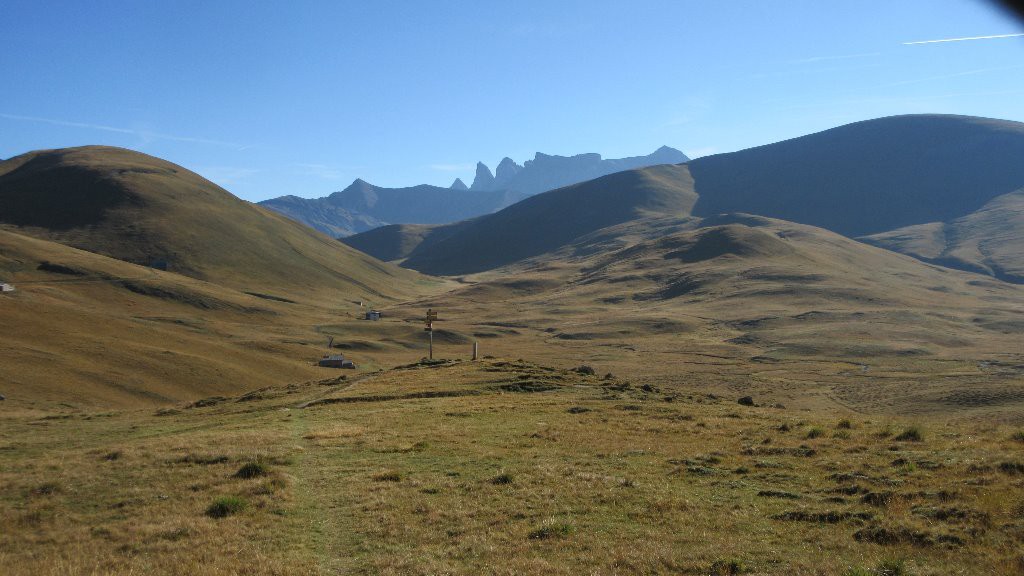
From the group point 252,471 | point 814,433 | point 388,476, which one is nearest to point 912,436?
point 814,433

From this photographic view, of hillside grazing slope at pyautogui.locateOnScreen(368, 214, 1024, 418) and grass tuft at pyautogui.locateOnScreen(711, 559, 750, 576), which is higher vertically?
grass tuft at pyautogui.locateOnScreen(711, 559, 750, 576)

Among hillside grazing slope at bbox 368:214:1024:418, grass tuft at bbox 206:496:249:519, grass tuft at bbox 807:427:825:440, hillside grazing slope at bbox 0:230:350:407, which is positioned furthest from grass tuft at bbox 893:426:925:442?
hillside grazing slope at bbox 0:230:350:407

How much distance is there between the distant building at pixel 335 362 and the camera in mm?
98850

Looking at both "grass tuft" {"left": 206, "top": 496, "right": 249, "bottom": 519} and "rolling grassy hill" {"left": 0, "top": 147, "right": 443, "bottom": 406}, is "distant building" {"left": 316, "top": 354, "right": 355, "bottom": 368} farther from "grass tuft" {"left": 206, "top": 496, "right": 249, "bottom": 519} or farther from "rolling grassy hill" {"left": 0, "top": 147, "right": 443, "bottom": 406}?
"grass tuft" {"left": 206, "top": 496, "right": 249, "bottom": 519}

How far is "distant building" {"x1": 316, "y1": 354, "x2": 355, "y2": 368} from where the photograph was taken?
324 feet

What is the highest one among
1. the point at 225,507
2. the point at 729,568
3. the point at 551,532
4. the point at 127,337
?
the point at 729,568

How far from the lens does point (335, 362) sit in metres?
99.2

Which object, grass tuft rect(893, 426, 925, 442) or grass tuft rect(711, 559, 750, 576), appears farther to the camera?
grass tuft rect(893, 426, 925, 442)

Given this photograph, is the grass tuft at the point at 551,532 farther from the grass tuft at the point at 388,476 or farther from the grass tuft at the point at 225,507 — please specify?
the grass tuft at the point at 225,507

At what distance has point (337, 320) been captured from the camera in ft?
531

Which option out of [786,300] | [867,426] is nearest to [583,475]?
[867,426]

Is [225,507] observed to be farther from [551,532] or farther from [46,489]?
[551,532]

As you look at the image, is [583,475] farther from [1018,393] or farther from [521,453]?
[1018,393]

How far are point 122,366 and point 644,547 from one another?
71140mm
